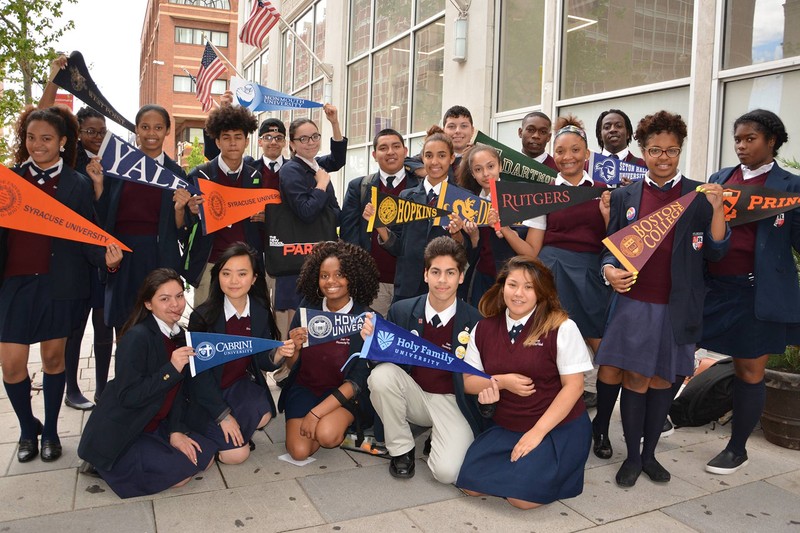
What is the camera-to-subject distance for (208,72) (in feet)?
36.3

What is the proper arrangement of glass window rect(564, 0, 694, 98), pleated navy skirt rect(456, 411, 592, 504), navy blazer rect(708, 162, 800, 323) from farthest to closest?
glass window rect(564, 0, 694, 98), navy blazer rect(708, 162, 800, 323), pleated navy skirt rect(456, 411, 592, 504)

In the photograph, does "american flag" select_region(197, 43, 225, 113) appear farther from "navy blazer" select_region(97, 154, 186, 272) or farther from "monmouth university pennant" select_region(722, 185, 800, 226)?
"monmouth university pennant" select_region(722, 185, 800, 226)

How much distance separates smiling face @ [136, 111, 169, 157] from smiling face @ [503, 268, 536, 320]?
2.65 meters

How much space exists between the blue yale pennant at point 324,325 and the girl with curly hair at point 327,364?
0.04m

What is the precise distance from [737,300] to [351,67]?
42.6ft

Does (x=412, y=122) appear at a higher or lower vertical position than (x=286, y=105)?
higher

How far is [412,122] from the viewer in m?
12.0

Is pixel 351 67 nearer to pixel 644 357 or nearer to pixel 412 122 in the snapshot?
pixel 412 122

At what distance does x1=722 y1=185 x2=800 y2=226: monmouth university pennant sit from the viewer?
3.40 m

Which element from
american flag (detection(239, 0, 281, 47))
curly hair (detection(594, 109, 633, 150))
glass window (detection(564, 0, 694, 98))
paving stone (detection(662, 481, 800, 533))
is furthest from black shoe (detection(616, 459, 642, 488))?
american flag (detection(239, 0, 281, 47))

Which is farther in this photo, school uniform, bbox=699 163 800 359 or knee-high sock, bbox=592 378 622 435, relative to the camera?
knee-high sock, bbox=592 378 622 435

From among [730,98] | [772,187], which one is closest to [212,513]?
[772,187]

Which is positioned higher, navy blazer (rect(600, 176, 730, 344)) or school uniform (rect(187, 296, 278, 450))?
navy blazer (rect(600, 176, 730, 344))

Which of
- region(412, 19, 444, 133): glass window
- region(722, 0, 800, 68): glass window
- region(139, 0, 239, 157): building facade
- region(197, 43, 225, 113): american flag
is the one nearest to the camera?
region(722, 0, 800, 68): glass window
